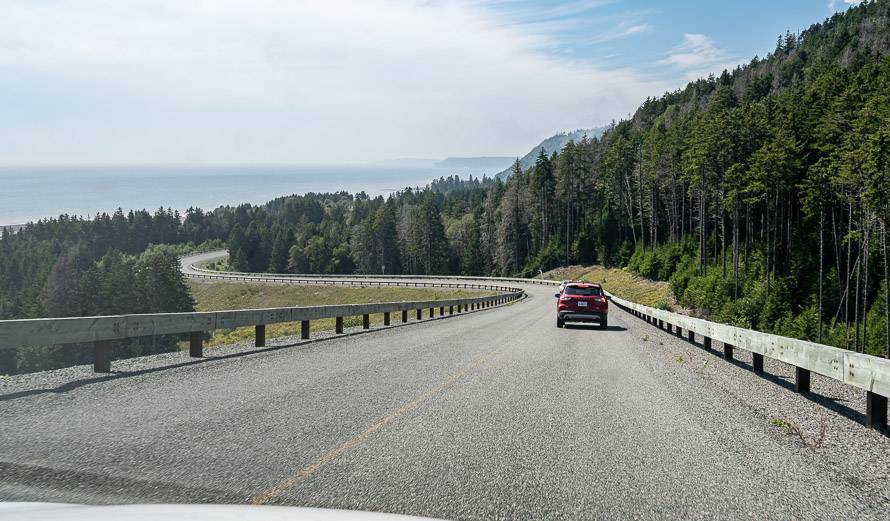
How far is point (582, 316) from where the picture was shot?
928 inches

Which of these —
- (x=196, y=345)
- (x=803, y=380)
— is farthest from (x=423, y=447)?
(x=196, y=345)

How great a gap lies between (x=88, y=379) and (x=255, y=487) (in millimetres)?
6305

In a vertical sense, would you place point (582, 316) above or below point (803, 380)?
below

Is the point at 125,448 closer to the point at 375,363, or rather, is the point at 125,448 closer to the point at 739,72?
the point at 375,363

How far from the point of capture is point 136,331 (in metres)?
11.5

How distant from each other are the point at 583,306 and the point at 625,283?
62558 mm

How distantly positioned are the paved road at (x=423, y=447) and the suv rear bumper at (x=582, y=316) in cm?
1254

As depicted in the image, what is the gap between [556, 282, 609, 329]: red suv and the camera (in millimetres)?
23484

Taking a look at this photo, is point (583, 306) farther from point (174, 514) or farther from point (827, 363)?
point (174, 514)

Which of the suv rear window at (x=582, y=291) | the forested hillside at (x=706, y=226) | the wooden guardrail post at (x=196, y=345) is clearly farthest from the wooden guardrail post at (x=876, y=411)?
the forested hillside at (x=706, y=226)

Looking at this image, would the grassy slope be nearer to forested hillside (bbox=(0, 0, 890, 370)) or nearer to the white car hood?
forested hillside (bbox=(0, 0, 890, 370))

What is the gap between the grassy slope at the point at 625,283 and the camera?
64312mm

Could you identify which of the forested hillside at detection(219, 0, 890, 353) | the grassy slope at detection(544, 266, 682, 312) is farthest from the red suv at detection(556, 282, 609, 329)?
the grassy slope at detection(544, 266, 682, 312)

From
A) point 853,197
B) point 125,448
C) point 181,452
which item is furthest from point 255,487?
point 853,197
